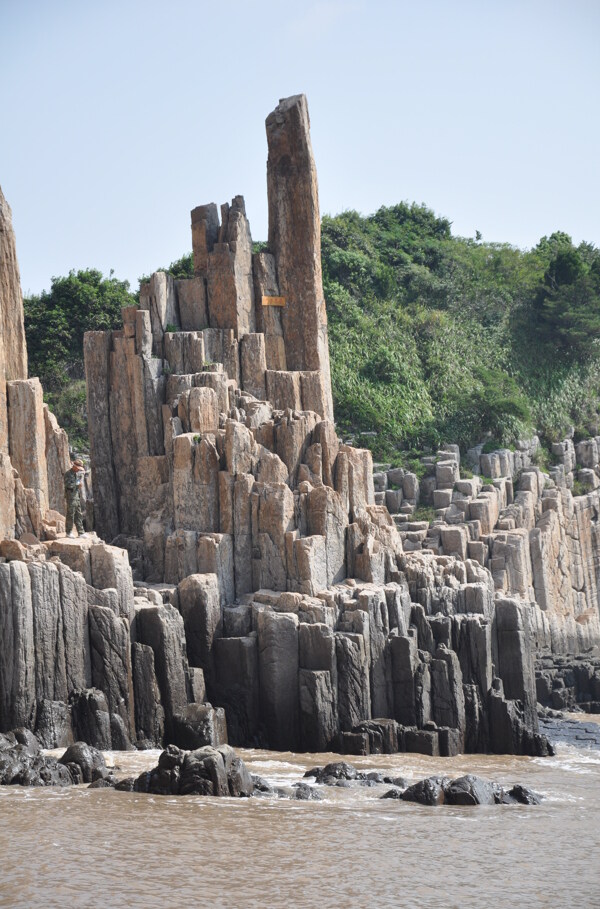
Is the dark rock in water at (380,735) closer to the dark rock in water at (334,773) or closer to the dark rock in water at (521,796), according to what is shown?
the dark rock in water at (334,773)

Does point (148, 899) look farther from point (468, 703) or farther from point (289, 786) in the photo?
point (468, 703)

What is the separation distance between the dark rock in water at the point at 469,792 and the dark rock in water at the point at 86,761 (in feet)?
21.7

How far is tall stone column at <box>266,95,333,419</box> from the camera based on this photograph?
164ft

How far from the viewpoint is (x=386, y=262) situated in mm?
79062

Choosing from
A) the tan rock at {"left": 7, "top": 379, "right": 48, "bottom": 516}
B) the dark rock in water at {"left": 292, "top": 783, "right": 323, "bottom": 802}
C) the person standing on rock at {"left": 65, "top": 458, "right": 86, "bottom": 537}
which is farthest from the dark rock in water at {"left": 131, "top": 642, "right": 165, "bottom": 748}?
the tan rock at {"left": 7, "top": 379, "right": 48, "bottom": 516}

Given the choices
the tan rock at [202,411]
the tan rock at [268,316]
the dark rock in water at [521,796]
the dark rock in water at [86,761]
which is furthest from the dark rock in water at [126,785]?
the tan rock at [268,316]

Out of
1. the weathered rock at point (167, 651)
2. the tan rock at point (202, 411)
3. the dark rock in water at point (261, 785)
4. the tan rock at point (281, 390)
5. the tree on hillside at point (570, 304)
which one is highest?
the tree on hillside at point (570, 304)

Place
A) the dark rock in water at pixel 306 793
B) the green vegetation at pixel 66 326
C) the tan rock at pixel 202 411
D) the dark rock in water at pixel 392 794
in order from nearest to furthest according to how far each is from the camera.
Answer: the dark rock in water at pixel 306 793, the dark rock in water at pixel 392 794, the tan rock at pixel 202 411, the green vegetation at pixel 66 326

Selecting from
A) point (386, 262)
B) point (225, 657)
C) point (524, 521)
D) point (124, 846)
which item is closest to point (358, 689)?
point (225, 657)

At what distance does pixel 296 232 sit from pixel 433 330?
23575mm

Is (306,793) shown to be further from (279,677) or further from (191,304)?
(191,304)

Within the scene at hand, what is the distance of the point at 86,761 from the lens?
3086 centimetres

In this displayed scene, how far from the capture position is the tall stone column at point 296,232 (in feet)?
164

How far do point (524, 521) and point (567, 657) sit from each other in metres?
7.05
